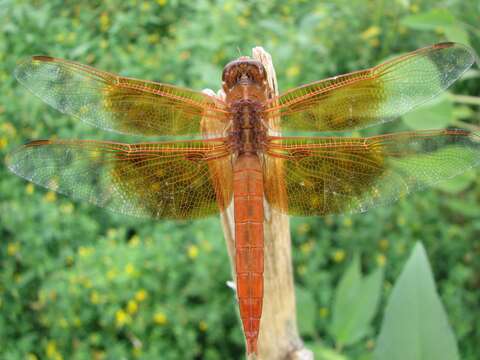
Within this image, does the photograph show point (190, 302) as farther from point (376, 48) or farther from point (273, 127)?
point (376, 48)

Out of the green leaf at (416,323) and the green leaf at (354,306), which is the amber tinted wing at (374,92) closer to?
the green leaf at (416,323)

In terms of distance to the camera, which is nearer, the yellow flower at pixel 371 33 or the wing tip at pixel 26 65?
the wing tip at pixel 26 65

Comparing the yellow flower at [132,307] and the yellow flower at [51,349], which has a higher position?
the yellow flower at [132,307]

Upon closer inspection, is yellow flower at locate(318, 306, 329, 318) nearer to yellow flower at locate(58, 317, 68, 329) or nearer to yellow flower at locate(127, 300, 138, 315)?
yellow flower at locate(127, 300, 138, 315)

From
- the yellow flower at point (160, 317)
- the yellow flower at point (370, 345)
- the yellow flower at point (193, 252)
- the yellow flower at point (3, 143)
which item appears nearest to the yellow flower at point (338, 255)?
the yellow flower at point (370, 345)

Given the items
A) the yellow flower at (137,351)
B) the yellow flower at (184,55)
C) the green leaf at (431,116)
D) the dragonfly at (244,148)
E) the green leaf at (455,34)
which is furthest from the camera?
the yellow flower at (184,55)

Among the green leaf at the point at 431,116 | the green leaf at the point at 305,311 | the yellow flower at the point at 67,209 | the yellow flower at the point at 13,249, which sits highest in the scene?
the yellow flower at the point at 67,209

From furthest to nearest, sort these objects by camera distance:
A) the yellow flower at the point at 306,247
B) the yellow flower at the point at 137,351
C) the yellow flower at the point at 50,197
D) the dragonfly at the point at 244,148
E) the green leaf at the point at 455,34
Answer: the yellow flower at the point at 50,197
the yellow flower at the point at 306,247
the yellow flower at the point at 137,351
the green leaf at the point at 455,34
the dragonfly at the point at 244,148
